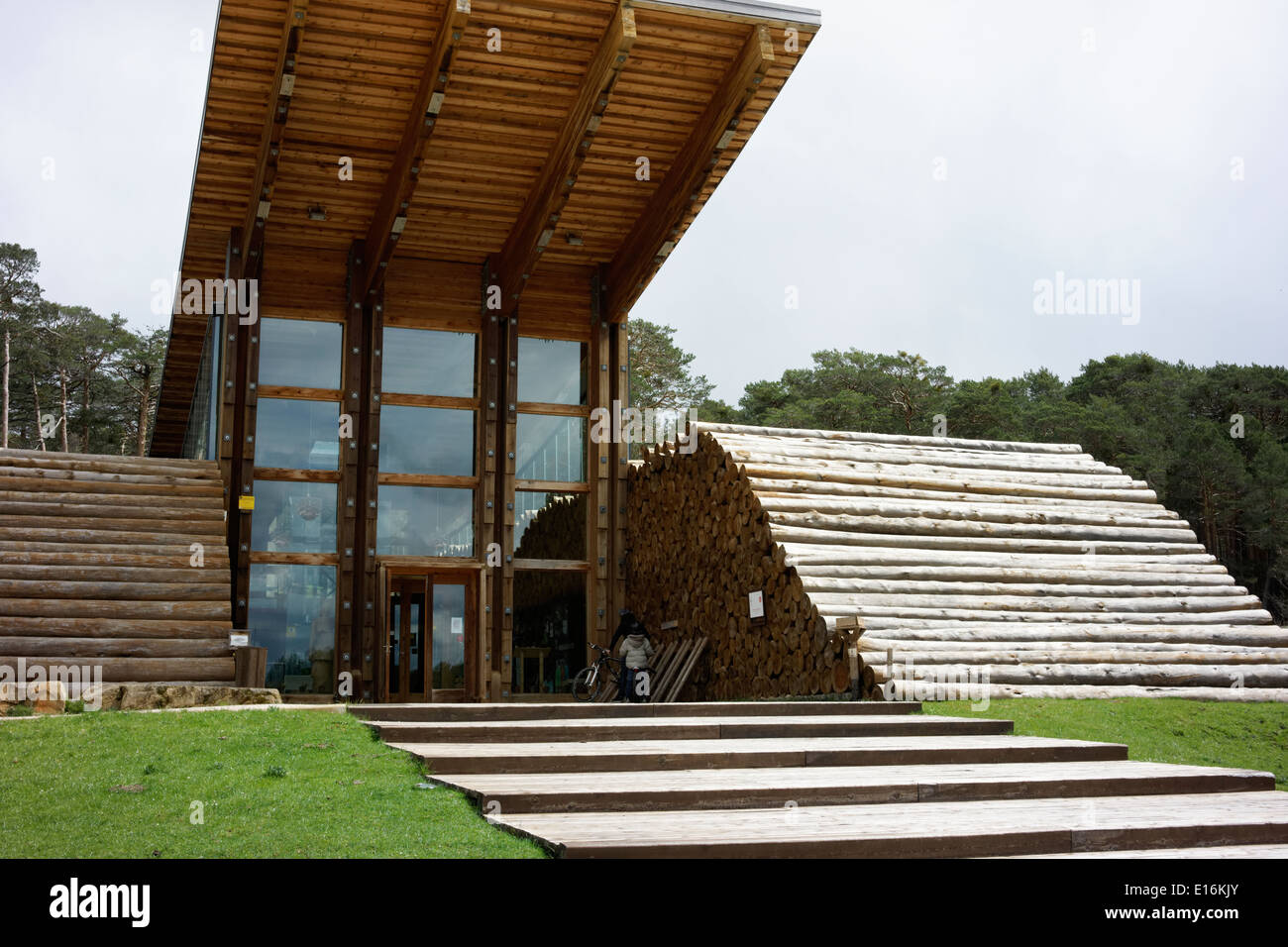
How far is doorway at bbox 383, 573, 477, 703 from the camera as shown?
14273mm

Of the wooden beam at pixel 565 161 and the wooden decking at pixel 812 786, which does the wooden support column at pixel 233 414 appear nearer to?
the wooden beam at pixel 565 161

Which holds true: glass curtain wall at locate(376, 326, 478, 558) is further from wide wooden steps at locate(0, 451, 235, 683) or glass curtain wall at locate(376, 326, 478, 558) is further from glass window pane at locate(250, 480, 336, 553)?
wide wooden steps at locate(0, 451, 235, 683)

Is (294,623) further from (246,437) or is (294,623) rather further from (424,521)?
(246,437)

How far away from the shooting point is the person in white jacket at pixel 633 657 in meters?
13.7

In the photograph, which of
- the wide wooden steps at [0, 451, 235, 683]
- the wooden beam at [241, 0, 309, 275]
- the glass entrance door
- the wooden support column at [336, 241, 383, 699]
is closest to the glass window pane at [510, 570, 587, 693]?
the glass entrance door

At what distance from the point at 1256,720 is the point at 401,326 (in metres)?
11.2

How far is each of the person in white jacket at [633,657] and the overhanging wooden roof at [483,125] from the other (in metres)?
4.83

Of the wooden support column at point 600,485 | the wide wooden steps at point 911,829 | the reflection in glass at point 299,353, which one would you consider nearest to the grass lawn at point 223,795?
the wide wooden steps at point 911,829

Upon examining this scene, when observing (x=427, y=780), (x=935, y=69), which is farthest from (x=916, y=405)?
(x=935, y=69)

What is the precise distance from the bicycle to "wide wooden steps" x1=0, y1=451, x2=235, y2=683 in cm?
472

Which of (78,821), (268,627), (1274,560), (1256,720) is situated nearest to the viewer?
(78,821)

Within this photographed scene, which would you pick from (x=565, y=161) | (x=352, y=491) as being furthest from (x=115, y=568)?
(x=565, y=161)
